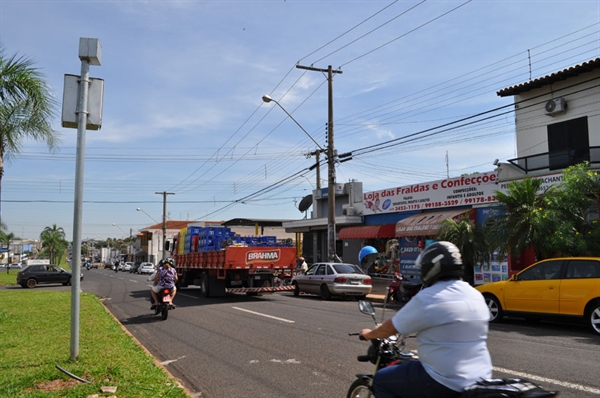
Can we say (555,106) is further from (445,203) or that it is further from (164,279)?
(164,279)

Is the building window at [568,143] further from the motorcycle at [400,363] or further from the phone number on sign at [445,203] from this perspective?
the motorcycle at [400,363]

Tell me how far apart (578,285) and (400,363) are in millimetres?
8799

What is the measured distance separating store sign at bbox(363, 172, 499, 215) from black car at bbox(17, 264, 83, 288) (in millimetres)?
19530

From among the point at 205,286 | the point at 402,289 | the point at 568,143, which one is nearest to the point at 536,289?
the point at 402,289

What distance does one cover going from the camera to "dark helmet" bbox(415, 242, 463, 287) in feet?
10.3

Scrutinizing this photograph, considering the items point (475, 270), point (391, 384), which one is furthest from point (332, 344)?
point (475, 270)

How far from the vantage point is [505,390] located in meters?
2.68

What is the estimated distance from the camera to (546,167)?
1959cm

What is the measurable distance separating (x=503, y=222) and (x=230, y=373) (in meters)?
10.6

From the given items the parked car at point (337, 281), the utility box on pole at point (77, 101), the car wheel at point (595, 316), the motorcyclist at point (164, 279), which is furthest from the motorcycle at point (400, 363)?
the parked car at point (337, 281)

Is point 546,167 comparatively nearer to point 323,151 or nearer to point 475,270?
point 475,270

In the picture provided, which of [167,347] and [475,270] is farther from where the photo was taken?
[475,270]

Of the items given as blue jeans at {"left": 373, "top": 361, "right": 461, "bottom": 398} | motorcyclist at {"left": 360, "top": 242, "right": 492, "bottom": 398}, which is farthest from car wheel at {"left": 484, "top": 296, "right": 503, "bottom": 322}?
motorcyclist at {"left": 360, "top": 242, "right": 492, "bottom": 398}

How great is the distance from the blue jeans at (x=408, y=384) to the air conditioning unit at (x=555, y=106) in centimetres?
2025
